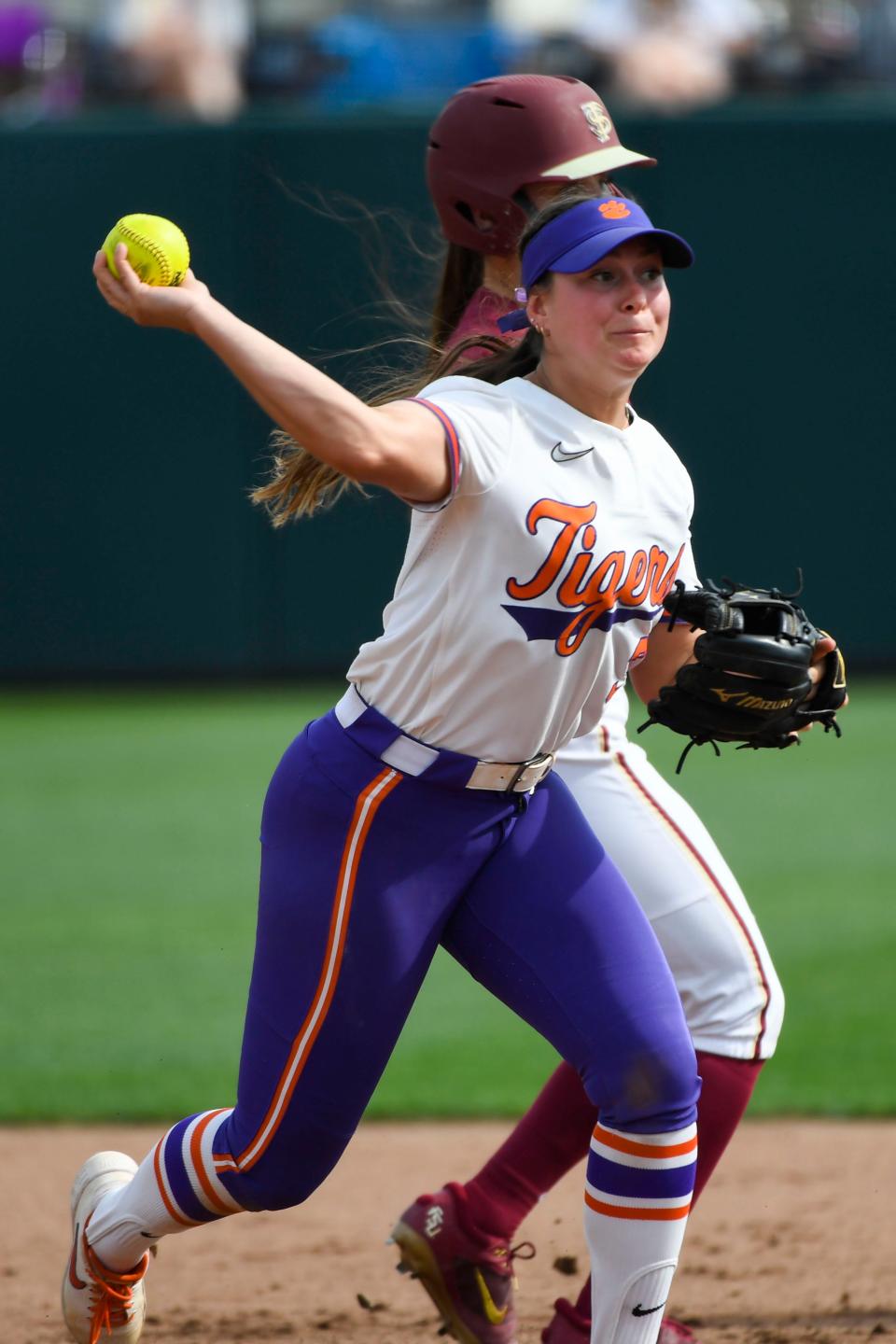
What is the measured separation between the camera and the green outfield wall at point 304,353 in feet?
33.6

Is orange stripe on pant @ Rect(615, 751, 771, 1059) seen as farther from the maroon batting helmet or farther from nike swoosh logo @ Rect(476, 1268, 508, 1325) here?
the maroon batting helmet

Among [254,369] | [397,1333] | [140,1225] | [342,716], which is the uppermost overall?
[254,369]

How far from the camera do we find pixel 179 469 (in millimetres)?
10469

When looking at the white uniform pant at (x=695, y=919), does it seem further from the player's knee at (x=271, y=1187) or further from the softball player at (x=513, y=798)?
the player's knee at (x=271, y=1187)

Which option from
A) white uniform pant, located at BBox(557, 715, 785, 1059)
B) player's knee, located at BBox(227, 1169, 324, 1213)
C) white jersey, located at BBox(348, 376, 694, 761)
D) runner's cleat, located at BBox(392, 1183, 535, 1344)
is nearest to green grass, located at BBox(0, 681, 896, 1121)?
runner's cleat, located at BBox(392, 1183, 535, 1344)

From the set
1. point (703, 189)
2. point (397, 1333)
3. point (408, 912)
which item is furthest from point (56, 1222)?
point (703, 189)

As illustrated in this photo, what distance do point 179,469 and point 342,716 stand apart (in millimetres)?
7935

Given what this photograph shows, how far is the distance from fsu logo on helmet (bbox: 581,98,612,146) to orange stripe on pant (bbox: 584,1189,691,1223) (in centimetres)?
175

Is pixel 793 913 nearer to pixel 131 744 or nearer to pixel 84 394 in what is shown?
pixel 131 744

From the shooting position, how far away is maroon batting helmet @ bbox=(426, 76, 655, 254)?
3.14m

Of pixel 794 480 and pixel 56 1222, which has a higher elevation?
pixel 794 480

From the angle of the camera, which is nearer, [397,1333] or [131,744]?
[397,1333]

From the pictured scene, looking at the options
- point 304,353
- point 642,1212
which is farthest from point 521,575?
point 304,353

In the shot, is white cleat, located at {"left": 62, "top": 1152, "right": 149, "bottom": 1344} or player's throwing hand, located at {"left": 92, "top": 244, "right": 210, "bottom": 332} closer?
player's throwing hand, located at {"left": 92, "top": 244, "right": 210, "bottom": 332}
